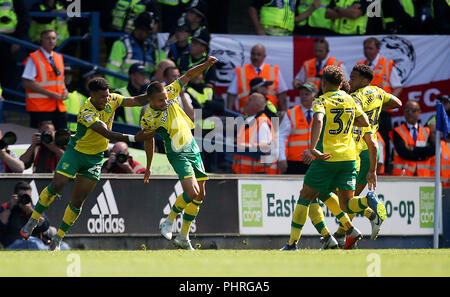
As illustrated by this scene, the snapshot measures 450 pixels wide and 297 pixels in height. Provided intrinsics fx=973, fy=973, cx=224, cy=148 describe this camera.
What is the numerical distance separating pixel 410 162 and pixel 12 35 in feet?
23.3

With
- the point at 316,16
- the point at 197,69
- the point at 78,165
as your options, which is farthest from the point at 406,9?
the point at 78,165

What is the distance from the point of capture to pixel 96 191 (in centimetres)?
1391

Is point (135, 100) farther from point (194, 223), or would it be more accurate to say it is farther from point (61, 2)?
point (61, 2)

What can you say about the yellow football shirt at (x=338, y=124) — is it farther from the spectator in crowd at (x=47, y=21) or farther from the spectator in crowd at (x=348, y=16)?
the spectator in crowd at (x=47, y=21)

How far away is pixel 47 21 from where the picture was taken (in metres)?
17.0

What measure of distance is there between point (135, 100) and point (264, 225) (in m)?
3.56

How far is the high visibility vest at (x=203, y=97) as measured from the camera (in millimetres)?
15609

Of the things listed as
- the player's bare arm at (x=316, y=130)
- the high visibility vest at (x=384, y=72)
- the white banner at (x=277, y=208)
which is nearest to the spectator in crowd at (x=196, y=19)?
the high visibility vest at (x=384, y=72)

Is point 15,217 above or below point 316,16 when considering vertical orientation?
below

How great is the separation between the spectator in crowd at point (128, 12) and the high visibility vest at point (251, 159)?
9.67 feet

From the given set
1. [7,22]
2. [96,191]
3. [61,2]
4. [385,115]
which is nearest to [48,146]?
[96,191]

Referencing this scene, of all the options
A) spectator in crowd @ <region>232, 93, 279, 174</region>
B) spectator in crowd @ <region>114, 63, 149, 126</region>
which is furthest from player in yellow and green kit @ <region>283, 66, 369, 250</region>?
spectator in crowd @ <region>114, 63, 149, 126</region>

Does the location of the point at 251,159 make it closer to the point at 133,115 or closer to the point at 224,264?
the point at 133,115

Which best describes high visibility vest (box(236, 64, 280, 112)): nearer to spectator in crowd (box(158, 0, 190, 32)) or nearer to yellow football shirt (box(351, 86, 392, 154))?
spectator in crowd (box(158, 0, 190, 32))
